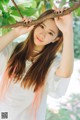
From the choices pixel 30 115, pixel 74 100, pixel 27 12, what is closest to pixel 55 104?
pixel 74 100

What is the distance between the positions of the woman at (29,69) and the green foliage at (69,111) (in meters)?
0.58

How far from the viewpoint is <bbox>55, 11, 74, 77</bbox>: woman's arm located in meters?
0.86

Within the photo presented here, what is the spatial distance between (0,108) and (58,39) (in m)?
0.27

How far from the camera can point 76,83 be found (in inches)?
65.4

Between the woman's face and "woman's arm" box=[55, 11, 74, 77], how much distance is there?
9 cm

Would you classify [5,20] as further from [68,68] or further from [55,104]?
[55,104]

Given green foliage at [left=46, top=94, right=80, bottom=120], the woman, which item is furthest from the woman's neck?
green foliage at [left=46, top=94, right=80, bottom=120]

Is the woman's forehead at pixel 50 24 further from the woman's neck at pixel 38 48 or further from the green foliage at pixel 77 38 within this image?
the green foliage at pixel 77 38

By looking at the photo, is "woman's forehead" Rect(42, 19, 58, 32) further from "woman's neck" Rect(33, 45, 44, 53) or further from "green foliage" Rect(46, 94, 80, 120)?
"green foliage" Rect(46, 94, 80, 120)

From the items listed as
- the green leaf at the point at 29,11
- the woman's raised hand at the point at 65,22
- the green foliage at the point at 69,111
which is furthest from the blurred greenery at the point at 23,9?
the green foliage at the point at 69,111

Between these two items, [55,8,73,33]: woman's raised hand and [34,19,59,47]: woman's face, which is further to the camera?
[34,19,59,47]: woman's face

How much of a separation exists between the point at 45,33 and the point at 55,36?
31 millimetres

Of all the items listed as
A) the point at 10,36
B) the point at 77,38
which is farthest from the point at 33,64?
the point at 77,38

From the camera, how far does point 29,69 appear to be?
1030mm
